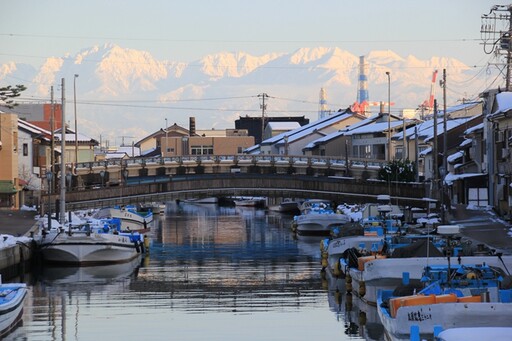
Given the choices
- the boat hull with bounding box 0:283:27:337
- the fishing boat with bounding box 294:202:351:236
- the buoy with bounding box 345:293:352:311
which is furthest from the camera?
the fishing boat with bounding box 294:202:351:236

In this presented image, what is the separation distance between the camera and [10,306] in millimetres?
26875

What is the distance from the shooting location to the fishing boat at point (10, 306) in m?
26.5

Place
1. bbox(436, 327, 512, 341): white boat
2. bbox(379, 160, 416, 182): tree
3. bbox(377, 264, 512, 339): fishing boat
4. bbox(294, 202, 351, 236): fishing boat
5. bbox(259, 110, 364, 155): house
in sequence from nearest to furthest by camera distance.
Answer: bbox(436, 327, 512, 341): white boat
bbox(377, 264, 512, 339): fishing boat
bbox(294, 202, 351, 236): fishing boat
bbox(379, 160, 416, 182): tree
bbox(259, 110, 364, 155): house

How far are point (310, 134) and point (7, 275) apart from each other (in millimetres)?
104525

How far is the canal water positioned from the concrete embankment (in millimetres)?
720

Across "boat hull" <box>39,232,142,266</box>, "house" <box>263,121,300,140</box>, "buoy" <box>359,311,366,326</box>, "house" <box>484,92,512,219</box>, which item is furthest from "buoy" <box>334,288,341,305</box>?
"house" <box>263,121,300,140</box>

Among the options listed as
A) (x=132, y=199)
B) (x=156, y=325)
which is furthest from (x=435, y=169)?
(x=156, y=325)

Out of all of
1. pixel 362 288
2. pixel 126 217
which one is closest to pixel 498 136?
pixel 126 217

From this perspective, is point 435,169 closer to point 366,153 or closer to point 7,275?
point 7,275

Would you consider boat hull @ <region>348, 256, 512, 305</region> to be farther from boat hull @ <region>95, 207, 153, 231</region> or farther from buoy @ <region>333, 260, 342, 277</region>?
boat hull @ <region>95, 207, 153, 231</region>

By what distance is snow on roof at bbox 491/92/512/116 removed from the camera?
57.4 metres

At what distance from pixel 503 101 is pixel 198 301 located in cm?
2963

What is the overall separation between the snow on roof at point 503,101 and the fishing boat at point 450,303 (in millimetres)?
32445

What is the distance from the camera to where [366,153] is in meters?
119
